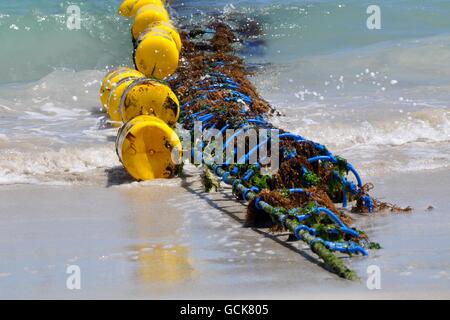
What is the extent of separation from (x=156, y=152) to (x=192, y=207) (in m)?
1.06

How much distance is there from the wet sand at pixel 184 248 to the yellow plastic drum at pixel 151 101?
3.90ft

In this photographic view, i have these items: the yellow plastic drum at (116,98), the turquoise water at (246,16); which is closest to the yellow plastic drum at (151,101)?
the yellow plastic drum at (116,98)

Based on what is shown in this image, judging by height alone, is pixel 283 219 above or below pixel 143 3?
below

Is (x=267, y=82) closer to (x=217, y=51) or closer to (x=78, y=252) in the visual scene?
(x=217, y=51)

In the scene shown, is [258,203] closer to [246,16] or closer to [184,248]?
[184,248]

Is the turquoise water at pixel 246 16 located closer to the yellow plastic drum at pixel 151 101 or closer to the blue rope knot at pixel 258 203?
the yellow plastic drum at pixel 151 101

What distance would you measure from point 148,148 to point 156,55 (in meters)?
3.00

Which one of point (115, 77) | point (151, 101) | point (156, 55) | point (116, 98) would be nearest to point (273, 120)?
point (156, 55)

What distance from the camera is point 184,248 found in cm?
562

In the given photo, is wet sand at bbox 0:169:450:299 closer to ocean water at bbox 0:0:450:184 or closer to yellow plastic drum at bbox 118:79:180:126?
ocean water at bbox 0:0:450:184

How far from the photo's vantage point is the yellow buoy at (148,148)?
7.64 metres

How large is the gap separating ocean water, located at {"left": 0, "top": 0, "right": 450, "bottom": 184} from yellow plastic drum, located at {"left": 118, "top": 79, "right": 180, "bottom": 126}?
546mm

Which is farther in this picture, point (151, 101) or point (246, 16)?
point (246, 16)

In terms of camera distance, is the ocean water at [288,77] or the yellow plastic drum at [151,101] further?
the ocean water at [288,77]
